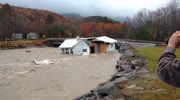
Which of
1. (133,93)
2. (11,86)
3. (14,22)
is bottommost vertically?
(11,86)

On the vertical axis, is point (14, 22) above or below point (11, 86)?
above

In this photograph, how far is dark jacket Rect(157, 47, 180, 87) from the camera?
2939mm

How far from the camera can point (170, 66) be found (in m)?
2.95

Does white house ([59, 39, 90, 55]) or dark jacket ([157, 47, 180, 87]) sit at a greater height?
dark jacket ([157, 47, 180, 87])

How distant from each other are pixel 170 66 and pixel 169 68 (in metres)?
0.02

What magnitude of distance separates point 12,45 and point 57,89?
176ft

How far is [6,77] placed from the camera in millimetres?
22672

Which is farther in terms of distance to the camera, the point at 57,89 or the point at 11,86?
the point at 11,86

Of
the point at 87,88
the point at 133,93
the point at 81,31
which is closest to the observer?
the point at 133,93

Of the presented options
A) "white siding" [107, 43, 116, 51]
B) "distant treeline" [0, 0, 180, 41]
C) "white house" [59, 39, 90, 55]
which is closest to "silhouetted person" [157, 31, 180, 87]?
"white house" [59, 39, 90, 55]

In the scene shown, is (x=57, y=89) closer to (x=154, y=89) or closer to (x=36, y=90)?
(x=36, y=90)

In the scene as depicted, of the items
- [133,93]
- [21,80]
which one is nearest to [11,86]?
[21,80]

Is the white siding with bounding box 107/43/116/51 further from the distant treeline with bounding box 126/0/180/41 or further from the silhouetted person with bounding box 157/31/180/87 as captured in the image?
the silhouetted person with bounding box 157/31/180/87

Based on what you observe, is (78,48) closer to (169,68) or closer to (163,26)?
(163,26)
